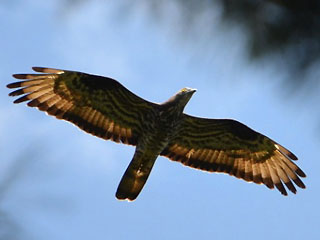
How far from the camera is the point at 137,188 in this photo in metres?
5.89

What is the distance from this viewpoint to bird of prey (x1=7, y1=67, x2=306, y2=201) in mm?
5957

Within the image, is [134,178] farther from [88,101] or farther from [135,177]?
[88,101]

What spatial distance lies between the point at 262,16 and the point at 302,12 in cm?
17

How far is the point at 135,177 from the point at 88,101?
2.95 feet

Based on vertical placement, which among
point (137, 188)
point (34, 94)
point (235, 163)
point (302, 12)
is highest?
point (235, 163)

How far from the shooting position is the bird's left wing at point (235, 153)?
6465 mm

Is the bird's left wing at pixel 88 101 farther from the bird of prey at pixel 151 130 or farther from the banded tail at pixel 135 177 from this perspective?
the banded tail at pixel 135 177

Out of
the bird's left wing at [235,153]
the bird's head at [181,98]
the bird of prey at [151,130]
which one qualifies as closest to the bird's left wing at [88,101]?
the bird of prey at [151,130]

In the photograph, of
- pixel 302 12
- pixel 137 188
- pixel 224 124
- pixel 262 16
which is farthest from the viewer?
pixel 224 124

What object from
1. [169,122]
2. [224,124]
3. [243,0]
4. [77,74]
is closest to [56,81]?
[77,74]

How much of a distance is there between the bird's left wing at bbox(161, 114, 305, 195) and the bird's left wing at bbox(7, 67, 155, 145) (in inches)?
20.4

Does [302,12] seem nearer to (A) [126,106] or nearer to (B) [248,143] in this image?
(A) [126,106]

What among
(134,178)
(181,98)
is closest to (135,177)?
(134,178)

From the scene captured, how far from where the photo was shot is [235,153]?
6691 mm
